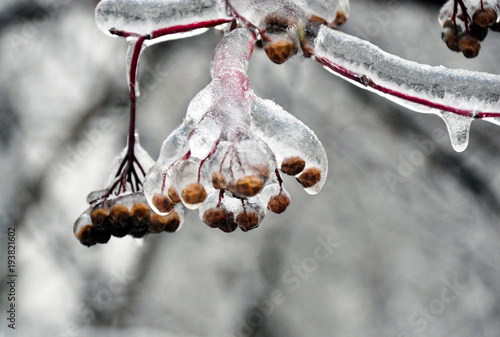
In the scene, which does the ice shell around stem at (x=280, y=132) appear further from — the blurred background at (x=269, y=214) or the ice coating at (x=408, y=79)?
the blurred background at (x=269, y=214)

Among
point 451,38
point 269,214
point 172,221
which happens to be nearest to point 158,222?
point 172,221

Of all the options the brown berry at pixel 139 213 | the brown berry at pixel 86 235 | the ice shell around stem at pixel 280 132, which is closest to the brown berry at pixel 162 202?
the ice shell around stem at pixel 280 132

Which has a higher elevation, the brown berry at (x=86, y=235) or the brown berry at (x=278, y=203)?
the brown berry at (x=278, y=203)

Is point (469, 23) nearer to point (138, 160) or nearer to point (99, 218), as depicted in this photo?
point (138, 160)

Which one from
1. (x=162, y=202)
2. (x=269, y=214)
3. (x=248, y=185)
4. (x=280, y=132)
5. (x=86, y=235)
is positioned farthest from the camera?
(x=269, y=214)

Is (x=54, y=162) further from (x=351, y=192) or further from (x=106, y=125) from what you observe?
(x=351, y=192)

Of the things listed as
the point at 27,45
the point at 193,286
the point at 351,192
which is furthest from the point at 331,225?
the point at 27,45
